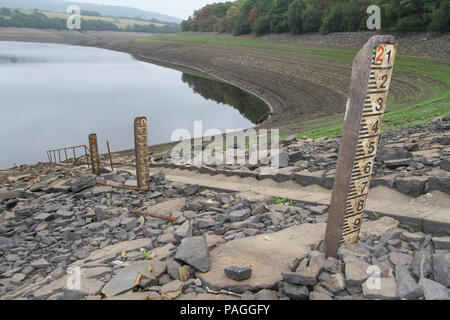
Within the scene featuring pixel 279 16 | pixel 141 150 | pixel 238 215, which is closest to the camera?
pixel 238 215

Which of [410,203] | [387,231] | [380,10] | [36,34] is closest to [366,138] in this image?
[387,231]

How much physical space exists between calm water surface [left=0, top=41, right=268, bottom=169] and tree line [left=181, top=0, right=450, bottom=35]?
18.2 meters

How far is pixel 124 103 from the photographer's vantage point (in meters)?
38.8

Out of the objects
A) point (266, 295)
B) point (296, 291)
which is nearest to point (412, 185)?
point (296, 291)

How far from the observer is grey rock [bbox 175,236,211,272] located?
4.02 metres

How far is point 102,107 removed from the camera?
36.9 meters

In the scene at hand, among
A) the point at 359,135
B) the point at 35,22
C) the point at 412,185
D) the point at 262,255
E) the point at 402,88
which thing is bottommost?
the point at 262,255

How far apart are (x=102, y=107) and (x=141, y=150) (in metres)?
30.5

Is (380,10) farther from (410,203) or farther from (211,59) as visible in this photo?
(410,203)

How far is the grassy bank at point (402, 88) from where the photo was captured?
1559 centimetres

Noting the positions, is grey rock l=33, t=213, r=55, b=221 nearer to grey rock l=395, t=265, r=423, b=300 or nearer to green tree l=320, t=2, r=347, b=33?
grey rock l=395, t=265, r=423, b=300

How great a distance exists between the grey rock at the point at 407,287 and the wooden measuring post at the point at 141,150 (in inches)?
264

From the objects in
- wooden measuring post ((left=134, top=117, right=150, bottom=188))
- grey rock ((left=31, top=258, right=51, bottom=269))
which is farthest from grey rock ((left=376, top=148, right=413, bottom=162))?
→ grey rock ((left=31, top=258, right=51, bottom=269))

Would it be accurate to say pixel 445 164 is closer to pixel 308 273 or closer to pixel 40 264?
pixel 308 273
